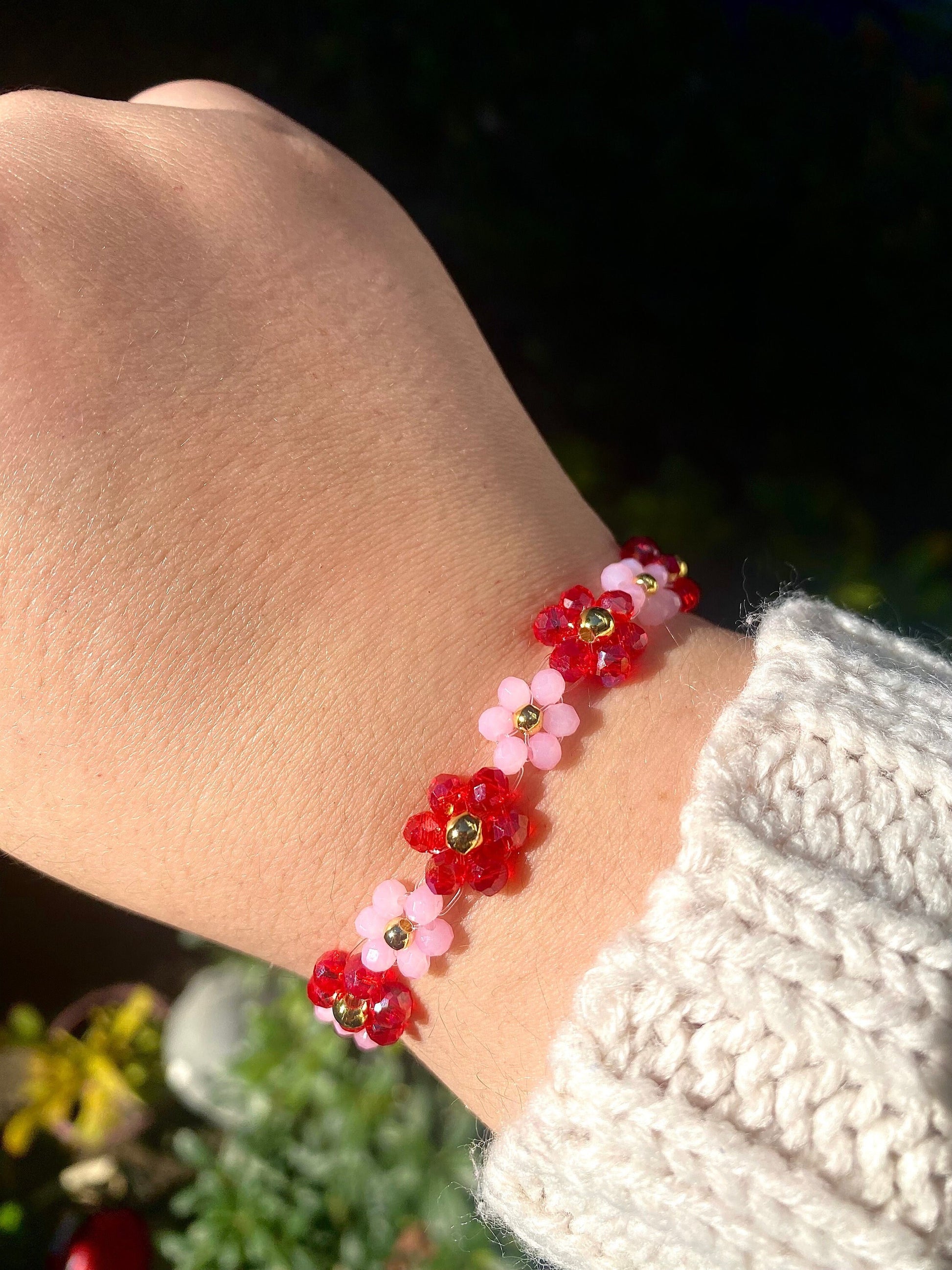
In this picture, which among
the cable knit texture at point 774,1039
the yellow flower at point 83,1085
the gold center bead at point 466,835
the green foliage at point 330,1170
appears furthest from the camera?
the yellow flower at point 83,1085

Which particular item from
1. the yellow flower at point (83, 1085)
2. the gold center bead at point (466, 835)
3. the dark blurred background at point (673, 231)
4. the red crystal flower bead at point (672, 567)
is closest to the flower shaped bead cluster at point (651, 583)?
the red crystal flower bead at point (672, 567)

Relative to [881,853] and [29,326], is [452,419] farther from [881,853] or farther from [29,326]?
[881,853]

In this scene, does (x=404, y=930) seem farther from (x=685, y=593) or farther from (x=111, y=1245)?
(x=111, y=1245)

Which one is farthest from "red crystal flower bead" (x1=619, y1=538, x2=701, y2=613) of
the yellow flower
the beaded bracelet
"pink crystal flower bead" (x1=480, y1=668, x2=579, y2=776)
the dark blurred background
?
the yellow flower

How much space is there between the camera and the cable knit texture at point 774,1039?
0.81 metres

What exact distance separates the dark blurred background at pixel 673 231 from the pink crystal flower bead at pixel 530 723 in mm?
1292

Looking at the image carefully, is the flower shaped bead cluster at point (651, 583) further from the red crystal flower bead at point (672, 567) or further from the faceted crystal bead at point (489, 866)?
the faceted crystal bead at point (489, 866)

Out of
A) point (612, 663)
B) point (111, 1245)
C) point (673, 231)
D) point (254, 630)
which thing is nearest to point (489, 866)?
point (612, 663)

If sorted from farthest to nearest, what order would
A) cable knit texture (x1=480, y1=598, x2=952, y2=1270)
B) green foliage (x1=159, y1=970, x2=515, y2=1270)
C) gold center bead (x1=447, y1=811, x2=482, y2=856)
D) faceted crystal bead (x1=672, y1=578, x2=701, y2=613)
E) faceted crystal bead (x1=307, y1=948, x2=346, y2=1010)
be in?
green foliage (x1=159, y1=970, x2=515, y2=1270) < faceted crystal bead (x1=672, y1=578, x2=701, y2=613) < faceted crystal bead (x1=307, y1=948, x2=346, y2=1010) < gold center bead (x1=447, y1=811, x2=482, y2=856) < cable knit texture (x1=480, y1=598, x2=952, y2=1270)

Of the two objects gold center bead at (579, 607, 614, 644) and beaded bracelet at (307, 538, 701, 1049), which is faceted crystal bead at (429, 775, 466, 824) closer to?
beaded bracelet at (307, 538, 701, 1049)

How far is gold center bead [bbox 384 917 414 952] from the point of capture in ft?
3.23

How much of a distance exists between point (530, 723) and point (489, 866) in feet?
0.53

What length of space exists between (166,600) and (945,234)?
206 cm

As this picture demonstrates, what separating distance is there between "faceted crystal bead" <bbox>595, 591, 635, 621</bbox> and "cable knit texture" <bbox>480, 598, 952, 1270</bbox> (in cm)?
20
